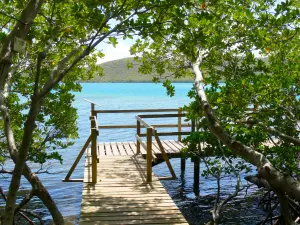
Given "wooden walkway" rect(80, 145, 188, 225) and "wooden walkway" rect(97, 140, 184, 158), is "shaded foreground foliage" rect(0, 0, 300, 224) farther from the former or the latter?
"wooden walkway" rect(97, 140, 184, 158)

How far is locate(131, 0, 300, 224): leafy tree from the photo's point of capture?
13.7ft

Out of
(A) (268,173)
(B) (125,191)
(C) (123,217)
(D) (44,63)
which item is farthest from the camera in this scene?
(D) (44,63)

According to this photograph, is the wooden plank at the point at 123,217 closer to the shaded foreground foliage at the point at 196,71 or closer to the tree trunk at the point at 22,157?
the shaded foreground foliage at the point at 196,71

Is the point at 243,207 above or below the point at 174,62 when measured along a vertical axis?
below

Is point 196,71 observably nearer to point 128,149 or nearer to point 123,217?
point 123,217

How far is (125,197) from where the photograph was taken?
273 inches

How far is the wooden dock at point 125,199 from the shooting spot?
581 cm

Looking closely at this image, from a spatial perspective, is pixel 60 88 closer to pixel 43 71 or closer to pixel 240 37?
pixel 43 71

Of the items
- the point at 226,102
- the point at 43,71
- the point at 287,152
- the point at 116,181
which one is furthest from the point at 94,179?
the point at 287,152

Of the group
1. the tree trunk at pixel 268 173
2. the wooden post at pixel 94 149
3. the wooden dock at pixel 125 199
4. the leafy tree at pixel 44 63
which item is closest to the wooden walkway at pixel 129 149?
the wooden dock at pixel 125 199

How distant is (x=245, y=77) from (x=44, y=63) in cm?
420

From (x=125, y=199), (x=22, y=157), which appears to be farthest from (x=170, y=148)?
(x=22, y=157)

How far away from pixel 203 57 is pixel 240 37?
89 cm

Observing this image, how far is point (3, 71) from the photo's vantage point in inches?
150
